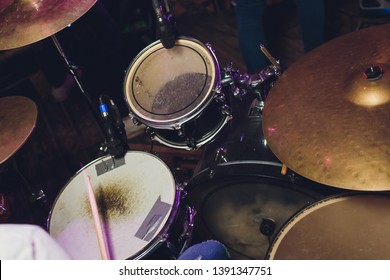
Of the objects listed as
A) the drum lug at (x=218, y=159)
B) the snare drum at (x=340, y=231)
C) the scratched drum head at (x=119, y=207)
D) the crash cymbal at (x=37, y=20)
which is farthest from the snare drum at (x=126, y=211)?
the crash cymbal at (x=37, y=20)

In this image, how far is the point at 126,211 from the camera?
1524 millimetres

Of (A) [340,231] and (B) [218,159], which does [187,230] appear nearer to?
(B) [218,159]

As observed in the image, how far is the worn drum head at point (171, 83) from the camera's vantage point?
5.38ft

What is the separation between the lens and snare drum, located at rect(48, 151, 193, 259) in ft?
4.66

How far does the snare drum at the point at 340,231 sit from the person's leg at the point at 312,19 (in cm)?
134

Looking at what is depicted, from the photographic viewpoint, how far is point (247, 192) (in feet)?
5.51

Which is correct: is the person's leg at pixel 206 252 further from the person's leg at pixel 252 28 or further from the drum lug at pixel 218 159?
the person's leg at pixel 252 28

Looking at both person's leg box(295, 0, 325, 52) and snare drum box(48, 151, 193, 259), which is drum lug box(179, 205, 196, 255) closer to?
snare drum box(48, 151, 193, 259)

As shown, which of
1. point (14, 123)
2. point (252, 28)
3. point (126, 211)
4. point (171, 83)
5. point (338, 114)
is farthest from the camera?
point (252, 28)

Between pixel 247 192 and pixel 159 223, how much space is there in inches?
17.6

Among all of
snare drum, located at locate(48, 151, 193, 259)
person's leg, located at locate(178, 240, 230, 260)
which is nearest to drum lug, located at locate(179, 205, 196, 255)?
snare drum, located at locate(48, 151, 193, 259)

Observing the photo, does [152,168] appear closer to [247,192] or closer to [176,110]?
[176,110]

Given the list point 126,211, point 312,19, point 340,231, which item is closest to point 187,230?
point 126,211

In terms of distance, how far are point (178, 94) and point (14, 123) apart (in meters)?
0.91
